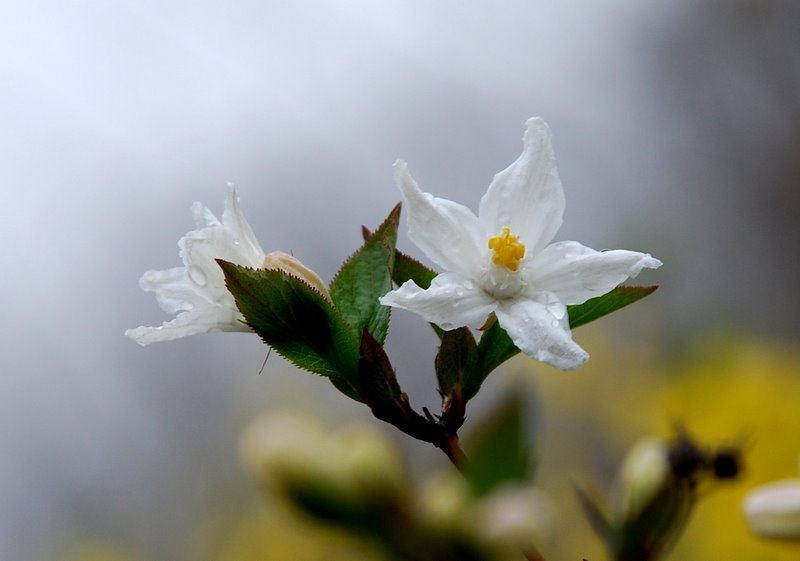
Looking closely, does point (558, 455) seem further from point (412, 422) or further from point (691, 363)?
point (412, 422)

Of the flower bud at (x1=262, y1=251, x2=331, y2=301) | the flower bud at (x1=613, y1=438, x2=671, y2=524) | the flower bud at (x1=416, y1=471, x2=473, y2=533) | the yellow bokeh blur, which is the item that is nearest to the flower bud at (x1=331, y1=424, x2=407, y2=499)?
the flower bud at (x1=416, y1=471, x2=473, y2=533)

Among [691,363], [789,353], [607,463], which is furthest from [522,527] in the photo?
[607,463]

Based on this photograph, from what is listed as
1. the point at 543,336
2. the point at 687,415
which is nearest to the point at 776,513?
the point at 543,336

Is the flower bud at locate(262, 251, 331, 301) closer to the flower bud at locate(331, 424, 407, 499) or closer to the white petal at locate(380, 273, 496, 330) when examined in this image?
the white petal at locate(380, 273, 496, 330)

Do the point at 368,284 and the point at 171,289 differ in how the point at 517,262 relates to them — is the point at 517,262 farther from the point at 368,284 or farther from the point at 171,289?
the point at 171,289

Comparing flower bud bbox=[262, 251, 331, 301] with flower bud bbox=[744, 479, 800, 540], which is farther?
flower bud bbox=[262, 251, 331, 301]

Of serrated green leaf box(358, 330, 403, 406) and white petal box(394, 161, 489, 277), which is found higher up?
white petal box(394, 161, 489, 277)
